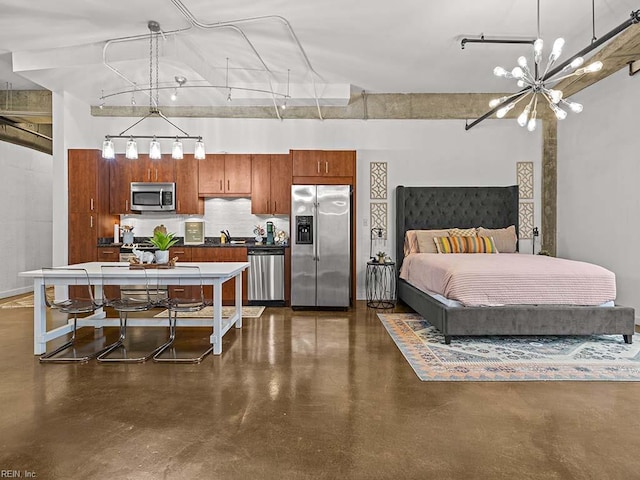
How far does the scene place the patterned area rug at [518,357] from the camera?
11.5 ft

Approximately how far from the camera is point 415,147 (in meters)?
7.09

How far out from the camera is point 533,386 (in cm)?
326

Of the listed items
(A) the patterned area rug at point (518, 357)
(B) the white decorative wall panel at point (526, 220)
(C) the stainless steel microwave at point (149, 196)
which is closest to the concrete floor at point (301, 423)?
(A) the patterned area rug at point (518, 357)

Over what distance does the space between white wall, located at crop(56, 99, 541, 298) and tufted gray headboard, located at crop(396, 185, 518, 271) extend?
9.6 inches

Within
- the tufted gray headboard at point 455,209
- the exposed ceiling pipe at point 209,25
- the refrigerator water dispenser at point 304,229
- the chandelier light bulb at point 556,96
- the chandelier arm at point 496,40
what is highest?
the chandelier arm at point 496,40

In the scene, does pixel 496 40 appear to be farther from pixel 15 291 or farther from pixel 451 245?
pixel 15 291

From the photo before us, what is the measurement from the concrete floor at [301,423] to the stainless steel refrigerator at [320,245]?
2435mm

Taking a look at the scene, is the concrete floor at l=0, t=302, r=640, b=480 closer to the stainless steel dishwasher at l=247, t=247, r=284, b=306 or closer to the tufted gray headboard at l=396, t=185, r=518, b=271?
the stainless steel dishwasher at l=247, t=247, r=284, b=306

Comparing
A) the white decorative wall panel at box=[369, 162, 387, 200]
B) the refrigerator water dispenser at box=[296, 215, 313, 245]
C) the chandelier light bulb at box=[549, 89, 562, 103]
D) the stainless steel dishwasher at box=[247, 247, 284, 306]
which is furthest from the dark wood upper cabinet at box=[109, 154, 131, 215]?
the chandelier light bulb at box=[549, 89, 562, 103]

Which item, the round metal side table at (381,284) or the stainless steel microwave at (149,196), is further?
the round metal side table at (381,284)

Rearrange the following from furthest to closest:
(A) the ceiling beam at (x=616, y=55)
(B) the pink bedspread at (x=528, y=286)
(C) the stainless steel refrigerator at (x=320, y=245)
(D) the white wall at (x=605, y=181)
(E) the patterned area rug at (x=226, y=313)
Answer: (C) the stainless steel refrigerator at (x=320, y=245) < (E) the patterned area rug at (x=226, y=313) < (D) the white wall at (x=605, y=181) < (A) the ceiling beam at (x=616, y=55) < (B) the pink bedspread at (x=528, y=286)

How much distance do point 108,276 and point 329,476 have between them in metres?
2.81

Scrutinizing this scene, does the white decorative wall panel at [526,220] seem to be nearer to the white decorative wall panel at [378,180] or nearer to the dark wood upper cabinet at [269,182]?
the white decorative wall panel at [378,180]

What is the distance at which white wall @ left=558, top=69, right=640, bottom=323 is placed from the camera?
17.6 ft
